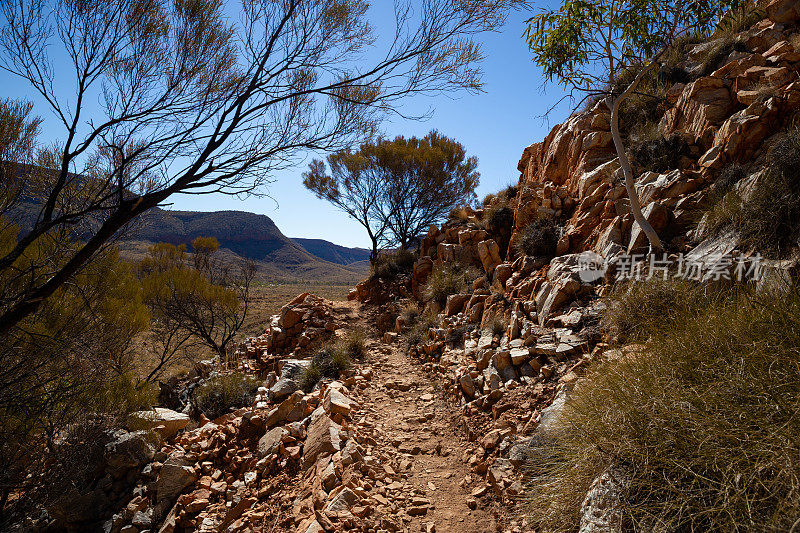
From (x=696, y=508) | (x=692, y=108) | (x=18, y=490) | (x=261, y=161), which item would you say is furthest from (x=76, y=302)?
(x=692, y=108)

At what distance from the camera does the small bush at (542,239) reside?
23.1 ft

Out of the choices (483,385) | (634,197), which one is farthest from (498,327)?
(634,197)

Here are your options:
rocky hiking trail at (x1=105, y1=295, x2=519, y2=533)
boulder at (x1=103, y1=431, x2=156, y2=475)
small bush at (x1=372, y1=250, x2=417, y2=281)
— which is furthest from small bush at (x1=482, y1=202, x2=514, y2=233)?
boulder at (x1=103, y1=431, x2=156, y2=475)

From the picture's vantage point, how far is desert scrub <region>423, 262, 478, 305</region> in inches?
352

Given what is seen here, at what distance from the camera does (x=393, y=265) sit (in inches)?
535

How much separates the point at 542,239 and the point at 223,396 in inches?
265

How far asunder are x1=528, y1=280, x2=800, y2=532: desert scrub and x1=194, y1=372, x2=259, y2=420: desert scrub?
18.5 ft

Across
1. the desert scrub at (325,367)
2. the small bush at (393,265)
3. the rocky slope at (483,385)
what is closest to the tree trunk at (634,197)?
the rocky slope at (483,385)

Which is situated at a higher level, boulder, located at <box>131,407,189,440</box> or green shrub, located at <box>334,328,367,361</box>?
green shrub, located at <box>334,328,367,361</box>

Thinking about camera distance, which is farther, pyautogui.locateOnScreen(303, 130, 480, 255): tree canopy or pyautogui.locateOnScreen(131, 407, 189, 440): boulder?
pyautogui.locateOnScreen(303, 130, 480, 255): tree canopy

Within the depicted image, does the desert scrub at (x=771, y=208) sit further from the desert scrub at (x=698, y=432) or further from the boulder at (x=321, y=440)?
the boulder at (x=321, y=440)

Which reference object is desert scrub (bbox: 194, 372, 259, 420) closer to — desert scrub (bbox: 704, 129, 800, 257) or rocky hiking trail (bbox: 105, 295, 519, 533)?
rocky hiking trail (bbox: 105, 295, 519, 533)

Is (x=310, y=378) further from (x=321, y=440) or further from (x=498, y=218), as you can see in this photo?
(x=498, y=218)

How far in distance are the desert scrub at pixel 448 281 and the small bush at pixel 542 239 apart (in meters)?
1.86
